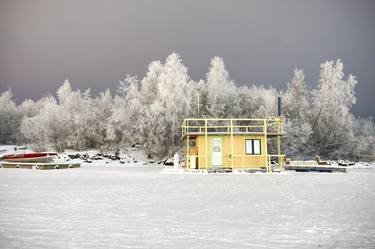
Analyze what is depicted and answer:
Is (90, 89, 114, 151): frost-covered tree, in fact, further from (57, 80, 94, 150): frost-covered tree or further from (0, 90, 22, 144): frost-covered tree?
(0, 90, 22, 144): frost-covered tree

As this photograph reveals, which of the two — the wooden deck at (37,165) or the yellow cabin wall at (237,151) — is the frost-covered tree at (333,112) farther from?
the wooden deck at (37,165)

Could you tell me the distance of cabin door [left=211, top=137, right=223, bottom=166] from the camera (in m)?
29.3

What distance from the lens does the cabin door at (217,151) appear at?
29.3 meters

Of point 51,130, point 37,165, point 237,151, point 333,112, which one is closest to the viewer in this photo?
point 237,151

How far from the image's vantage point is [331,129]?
172 ft

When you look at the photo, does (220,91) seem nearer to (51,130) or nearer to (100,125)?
(100,125)

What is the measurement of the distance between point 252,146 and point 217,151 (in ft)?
9.39

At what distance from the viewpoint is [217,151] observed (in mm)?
29391

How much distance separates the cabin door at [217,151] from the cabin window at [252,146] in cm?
210

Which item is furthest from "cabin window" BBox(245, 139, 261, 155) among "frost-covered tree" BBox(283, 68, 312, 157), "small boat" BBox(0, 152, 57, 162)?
"small boat" BBox(0, 152, 57, 162)

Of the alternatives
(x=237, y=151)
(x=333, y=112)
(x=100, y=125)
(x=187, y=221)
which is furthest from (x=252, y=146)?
(x=100, y=125)

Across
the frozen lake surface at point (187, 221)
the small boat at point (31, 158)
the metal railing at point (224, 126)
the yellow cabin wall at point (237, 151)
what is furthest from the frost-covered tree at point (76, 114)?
the frozen lake surface at point (187, 221)

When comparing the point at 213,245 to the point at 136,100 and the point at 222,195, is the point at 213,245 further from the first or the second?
the point at 136,100

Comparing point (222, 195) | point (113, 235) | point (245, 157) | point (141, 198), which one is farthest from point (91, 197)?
point (245, 157)
